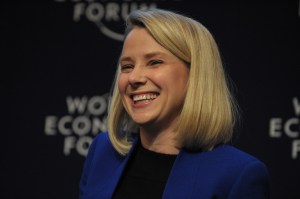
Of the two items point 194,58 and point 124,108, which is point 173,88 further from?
point 124,108

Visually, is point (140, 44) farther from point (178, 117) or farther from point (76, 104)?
point (76, 104)

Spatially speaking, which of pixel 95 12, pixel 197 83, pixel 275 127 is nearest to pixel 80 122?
pixel 95 12

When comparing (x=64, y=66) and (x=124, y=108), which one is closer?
(x=124, y=108)

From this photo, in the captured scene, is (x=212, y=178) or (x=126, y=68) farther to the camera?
(x=126, y=68)

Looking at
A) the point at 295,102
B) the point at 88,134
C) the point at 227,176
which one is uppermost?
the point at 227,176

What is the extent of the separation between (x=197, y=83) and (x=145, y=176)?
297mm

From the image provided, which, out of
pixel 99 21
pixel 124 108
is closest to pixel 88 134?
pixel 99 21

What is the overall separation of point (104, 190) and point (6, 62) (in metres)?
1.54

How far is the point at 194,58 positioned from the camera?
1.56 m

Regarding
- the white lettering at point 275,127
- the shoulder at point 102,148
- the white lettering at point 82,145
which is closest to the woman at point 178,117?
the shoulder at point 102,148

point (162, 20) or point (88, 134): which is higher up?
point (162, 20)

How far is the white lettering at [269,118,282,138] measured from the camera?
2570mm

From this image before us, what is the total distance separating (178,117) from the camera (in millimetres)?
1614

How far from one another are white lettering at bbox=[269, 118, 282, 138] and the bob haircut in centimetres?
102
